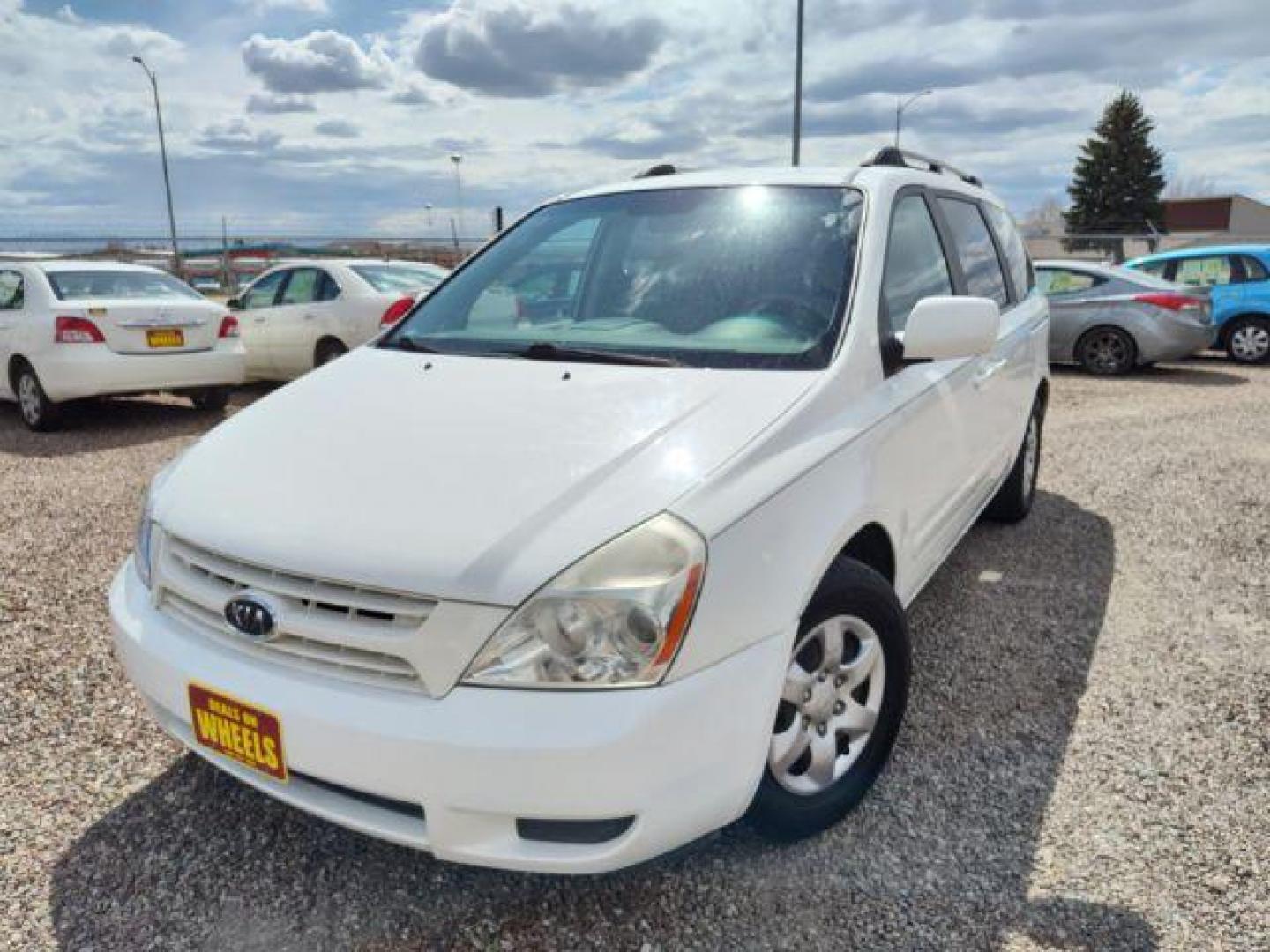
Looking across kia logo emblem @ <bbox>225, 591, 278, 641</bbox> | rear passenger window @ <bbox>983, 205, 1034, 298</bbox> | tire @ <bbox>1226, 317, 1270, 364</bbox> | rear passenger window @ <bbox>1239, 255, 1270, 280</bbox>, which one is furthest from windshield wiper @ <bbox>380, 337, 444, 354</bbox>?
tire @ <bbox>1226, 317, 1270, 364</bbox>

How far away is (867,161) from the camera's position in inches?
134

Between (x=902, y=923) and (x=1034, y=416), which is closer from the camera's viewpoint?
(x=902, y=923)

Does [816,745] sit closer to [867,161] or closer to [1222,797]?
[1222,797]

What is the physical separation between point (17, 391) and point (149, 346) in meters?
1.41

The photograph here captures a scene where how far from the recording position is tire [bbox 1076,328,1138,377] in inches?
436

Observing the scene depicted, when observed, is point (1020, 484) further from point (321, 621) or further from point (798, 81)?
point (798, 81)

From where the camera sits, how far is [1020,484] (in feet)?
16.3

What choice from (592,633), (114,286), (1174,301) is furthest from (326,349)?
(1174,301)

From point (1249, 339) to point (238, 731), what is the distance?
13700mm

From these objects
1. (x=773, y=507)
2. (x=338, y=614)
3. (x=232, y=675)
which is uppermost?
(x=773, y=507)

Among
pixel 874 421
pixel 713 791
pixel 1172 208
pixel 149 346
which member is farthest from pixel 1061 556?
pixel 1172 208

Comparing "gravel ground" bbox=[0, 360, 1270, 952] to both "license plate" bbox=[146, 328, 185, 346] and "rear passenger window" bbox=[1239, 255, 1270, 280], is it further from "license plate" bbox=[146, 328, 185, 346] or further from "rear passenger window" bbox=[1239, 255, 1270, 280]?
"rear passenger window" bbox=[1239, 255, 1270, 280]

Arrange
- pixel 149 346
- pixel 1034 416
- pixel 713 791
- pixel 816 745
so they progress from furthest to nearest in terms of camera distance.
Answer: pixel 149 346 → pixel 1034 416 → pixel 816 745 → pixel 713 791

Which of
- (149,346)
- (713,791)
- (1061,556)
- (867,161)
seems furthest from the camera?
(149,346)
